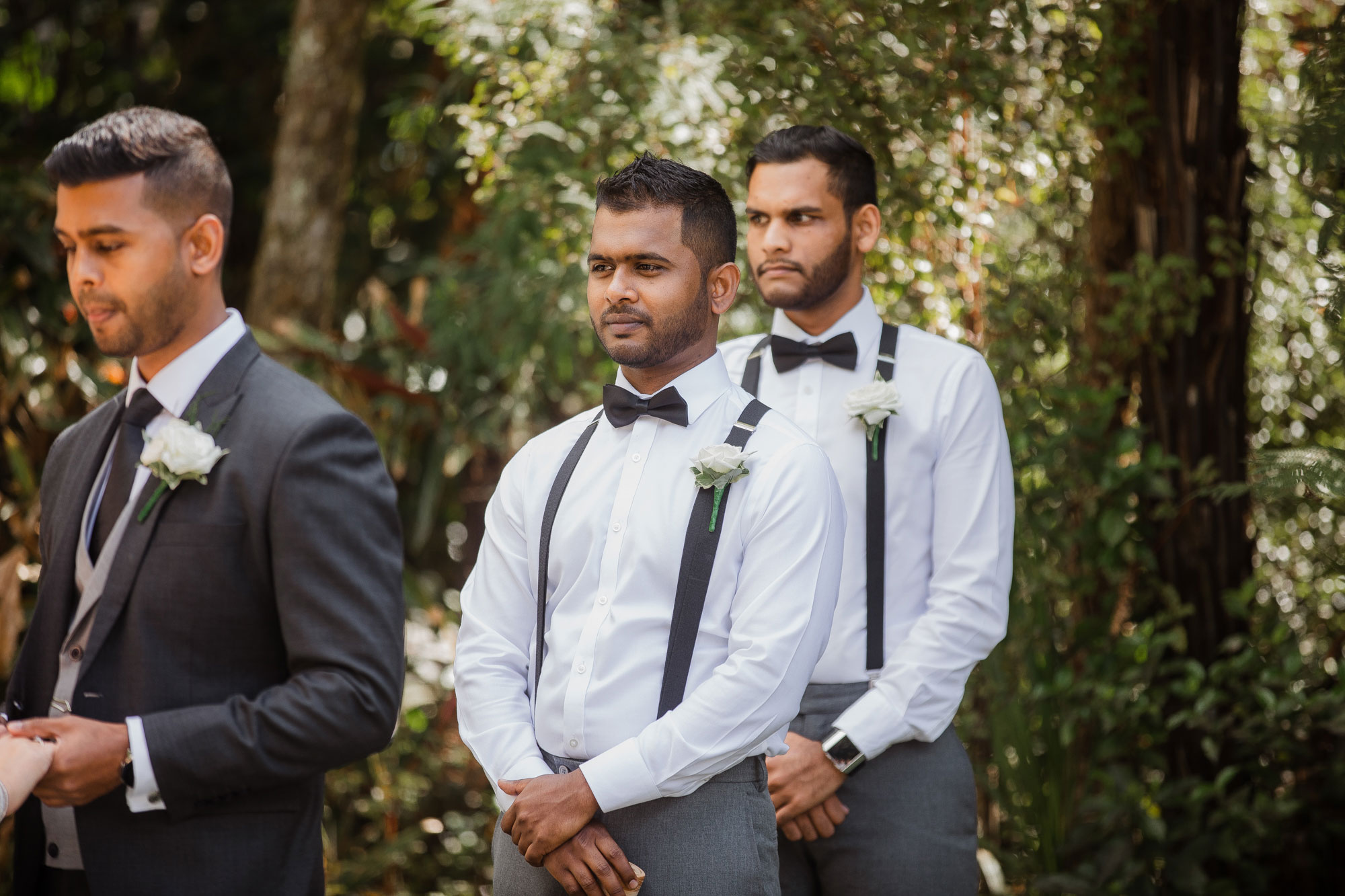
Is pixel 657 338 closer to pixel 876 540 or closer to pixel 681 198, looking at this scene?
pixel 681 198

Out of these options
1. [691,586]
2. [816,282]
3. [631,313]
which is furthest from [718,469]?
[816,282]

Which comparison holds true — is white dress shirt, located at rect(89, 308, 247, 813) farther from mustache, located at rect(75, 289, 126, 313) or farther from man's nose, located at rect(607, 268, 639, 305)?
man's nose, located at rect(607, 268, 639, 305)

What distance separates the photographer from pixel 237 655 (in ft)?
6.56

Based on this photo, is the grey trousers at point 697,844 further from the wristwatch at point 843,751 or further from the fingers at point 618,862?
the wristwatch at point 843,751

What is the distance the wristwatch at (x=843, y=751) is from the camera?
2.21 meters

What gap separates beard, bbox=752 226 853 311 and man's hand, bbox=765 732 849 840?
0.90m

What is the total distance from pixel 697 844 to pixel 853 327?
122cm

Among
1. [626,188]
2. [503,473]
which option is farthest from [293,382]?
[626,188]

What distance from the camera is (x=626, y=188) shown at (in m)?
1.91

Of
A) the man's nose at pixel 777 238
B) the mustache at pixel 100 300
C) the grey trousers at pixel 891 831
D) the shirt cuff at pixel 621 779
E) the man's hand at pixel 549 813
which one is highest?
the man's nose at pixel 777 238

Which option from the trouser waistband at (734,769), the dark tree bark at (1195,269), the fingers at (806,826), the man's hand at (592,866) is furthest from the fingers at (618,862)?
the dark tree bark at (1195,269)

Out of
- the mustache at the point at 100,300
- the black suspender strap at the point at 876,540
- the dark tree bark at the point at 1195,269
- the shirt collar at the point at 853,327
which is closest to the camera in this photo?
the mustache at the point at 100,300

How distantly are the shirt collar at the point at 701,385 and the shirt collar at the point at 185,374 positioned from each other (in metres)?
0.77

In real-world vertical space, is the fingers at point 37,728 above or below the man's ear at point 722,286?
below
